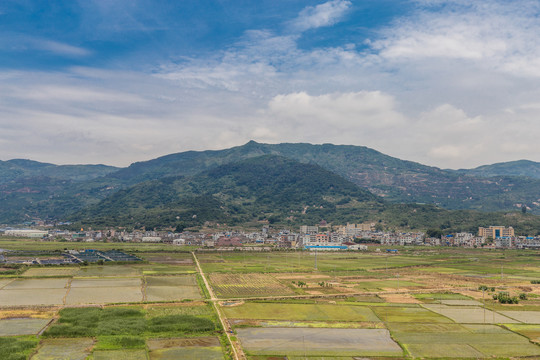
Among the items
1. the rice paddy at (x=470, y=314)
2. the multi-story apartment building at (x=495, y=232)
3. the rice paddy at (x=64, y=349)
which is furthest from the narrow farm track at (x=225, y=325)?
the multi-story apartment building at (x=495, y=232)

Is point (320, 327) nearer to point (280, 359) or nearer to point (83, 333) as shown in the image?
point (280, 359)

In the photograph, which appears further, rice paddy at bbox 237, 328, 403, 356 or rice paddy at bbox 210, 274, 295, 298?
rice paddy at bbox 210, 274, 295, 298

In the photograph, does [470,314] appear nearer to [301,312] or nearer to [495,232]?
[301,312]

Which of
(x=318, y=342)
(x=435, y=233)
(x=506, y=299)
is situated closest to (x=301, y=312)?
(x=318, y=342)

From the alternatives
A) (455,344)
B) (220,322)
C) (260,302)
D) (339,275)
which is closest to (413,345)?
(455,344)

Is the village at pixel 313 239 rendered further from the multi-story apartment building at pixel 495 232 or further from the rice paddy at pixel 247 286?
the rice paddy at pixel 247 286

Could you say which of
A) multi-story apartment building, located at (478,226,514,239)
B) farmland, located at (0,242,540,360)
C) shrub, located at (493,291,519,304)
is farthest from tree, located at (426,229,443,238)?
Answer: shrub, located at (493,291,519,304)

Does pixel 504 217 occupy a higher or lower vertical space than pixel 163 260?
higher

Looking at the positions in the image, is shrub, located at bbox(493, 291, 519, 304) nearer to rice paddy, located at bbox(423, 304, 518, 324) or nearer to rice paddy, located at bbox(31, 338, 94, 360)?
rice paddy, located at bbox(423, 304, 518, 324)
